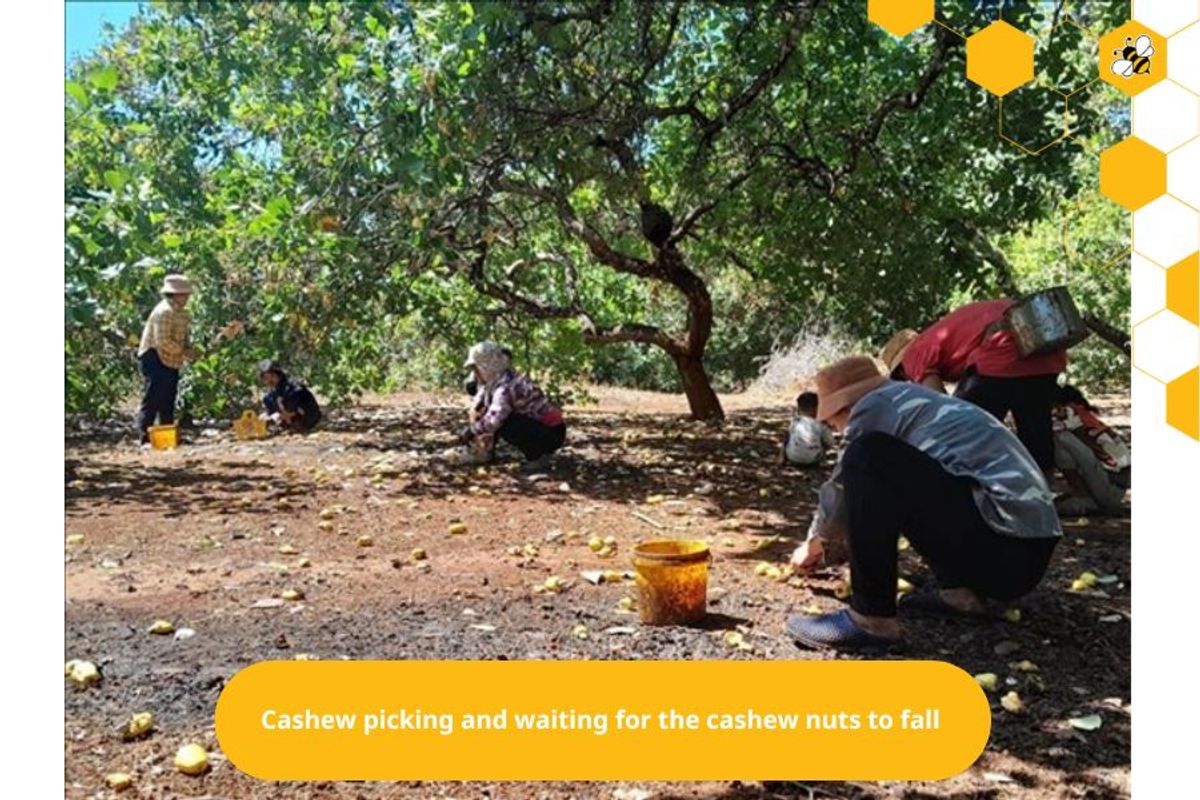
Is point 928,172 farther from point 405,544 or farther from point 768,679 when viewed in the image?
point 768,679

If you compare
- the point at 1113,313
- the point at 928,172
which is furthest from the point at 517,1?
the point at 928,172

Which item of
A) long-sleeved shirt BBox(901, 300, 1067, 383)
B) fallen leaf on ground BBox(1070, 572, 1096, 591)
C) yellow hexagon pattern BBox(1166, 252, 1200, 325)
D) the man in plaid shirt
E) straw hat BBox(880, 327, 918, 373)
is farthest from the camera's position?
the man in plaid shirt

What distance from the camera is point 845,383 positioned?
3.24 m

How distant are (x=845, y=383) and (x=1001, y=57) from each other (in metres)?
1.09

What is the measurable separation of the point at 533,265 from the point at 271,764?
7.46 m

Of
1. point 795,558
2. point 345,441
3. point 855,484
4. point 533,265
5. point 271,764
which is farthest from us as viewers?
point 533,265

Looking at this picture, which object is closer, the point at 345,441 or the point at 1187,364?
the point at 1187,364

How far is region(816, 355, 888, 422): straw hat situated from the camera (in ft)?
10.6

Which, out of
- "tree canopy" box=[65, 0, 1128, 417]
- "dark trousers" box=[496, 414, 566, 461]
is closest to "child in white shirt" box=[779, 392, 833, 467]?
"tree canopy" box=[65, 0, 1128, 417]

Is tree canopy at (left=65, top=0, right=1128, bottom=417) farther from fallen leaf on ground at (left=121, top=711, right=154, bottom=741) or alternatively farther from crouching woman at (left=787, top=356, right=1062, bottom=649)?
fallen leaf on ground at (left=121, top=711, right=154, bottom=741)

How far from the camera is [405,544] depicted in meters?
4.86

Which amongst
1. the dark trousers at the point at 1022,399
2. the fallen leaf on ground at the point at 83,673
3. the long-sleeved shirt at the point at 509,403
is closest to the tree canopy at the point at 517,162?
the dark trousers at the point at 1022,399

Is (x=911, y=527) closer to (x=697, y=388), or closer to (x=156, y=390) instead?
(x=156, y=390)
